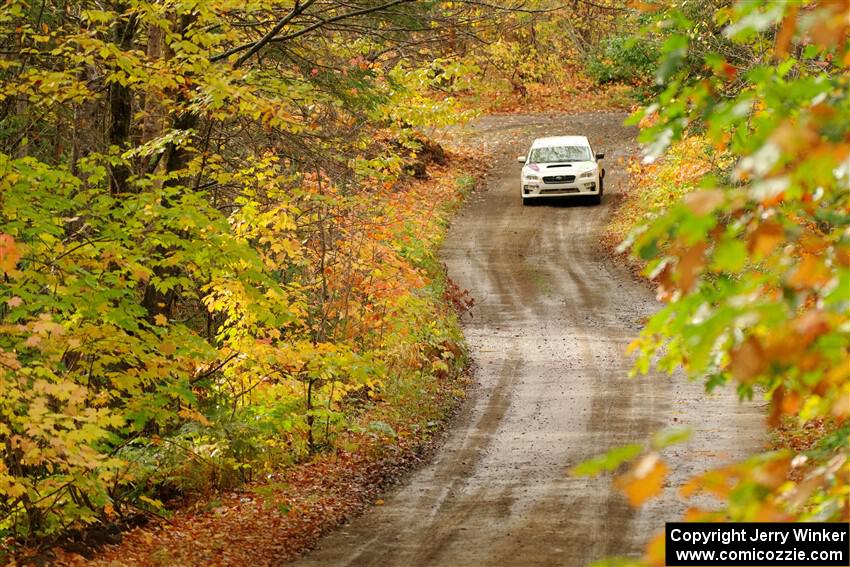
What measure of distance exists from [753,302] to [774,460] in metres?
0.43

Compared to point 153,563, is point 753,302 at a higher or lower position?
higher

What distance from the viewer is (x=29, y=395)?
24.3 feet

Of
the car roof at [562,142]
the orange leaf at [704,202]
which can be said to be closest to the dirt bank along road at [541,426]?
the orange leaf at [704,202]

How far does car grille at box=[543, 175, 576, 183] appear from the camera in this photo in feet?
101

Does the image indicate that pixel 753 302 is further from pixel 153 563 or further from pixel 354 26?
pixel 354 26

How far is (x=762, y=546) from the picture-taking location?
15.9 ft

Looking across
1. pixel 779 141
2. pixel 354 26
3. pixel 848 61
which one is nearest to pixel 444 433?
pixel 354 26

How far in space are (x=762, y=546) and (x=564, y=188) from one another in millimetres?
26469

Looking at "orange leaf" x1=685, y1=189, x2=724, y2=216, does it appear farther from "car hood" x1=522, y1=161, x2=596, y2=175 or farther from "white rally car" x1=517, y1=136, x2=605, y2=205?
"car hood" x1=522, y1=161, x2=596, y2=175

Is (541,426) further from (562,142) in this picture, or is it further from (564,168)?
(562,142)

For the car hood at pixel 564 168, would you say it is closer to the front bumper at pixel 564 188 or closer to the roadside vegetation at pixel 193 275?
the front bumper at pixel 564 188

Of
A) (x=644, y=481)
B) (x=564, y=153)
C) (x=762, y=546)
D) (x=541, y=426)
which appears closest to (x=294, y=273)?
(x=541, y=426)

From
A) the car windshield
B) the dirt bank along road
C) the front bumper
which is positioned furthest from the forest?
the front bumper

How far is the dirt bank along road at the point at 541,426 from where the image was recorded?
9.57m
